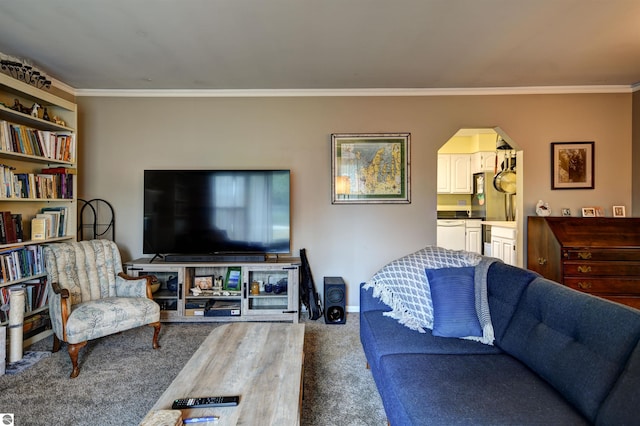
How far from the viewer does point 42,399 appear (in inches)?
77.8

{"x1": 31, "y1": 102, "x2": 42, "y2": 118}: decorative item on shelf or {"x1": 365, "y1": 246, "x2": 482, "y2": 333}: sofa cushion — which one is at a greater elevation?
{"x1": 31, "y1": 102, "x2": 42, "y2": 118}: decorative item on shelf

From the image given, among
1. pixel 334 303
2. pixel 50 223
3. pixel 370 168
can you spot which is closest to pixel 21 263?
pixel 50 223

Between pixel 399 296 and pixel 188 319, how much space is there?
2.27 m

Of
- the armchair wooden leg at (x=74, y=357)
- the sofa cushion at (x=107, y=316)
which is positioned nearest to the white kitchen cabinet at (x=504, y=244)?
the sofa cushion at (x=107, y=316)

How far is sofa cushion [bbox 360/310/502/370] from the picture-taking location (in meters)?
1.69

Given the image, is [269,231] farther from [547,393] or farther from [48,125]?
[547,393]

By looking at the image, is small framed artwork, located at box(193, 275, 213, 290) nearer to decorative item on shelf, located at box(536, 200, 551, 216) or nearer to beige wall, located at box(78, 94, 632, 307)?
beige wall, located at box(78, 94, 632, 307)

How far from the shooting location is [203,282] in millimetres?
3434

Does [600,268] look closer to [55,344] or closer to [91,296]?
[91,296]

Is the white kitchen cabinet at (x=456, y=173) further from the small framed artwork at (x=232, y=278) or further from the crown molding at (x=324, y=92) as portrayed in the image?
the small framed artwork at (x=232, y=278)

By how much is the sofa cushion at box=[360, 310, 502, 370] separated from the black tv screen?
5.70 feet

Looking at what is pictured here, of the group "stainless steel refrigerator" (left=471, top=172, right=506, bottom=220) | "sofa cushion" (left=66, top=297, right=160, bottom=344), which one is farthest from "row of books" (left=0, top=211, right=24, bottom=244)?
"stainless steel refrigerator" (left=471, top=172, right=506, bottom=220)

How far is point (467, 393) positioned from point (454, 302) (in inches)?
26.6

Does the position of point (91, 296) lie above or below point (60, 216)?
below
